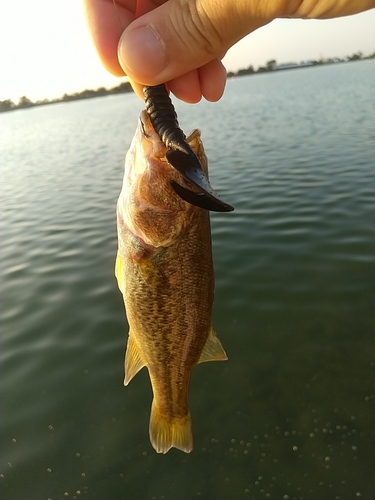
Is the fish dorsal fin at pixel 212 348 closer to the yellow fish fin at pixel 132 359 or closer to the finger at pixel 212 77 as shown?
the yellow fish fin at pixel 132 359

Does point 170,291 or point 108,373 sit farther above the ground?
point 170,291

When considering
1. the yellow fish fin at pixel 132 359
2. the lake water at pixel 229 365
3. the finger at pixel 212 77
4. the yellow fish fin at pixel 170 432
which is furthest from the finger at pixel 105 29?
the lake water at pixel 229 365

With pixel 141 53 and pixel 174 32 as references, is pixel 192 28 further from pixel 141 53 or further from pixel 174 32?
pixel 141 53

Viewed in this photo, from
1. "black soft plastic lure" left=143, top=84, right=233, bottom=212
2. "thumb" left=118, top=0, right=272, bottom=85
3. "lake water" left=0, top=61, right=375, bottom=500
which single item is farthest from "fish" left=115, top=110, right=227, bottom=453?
"lake water" left=0, top=61, right=375, bottom=500

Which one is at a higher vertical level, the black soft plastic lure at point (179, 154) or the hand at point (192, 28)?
the hand at point (192, 28)

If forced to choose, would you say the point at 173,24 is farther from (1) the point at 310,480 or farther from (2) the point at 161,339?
(1) the point at 310,480

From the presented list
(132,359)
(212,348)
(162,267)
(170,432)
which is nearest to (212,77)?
(162,267)

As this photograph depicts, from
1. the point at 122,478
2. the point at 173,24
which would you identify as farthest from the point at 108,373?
the point at 173,24
